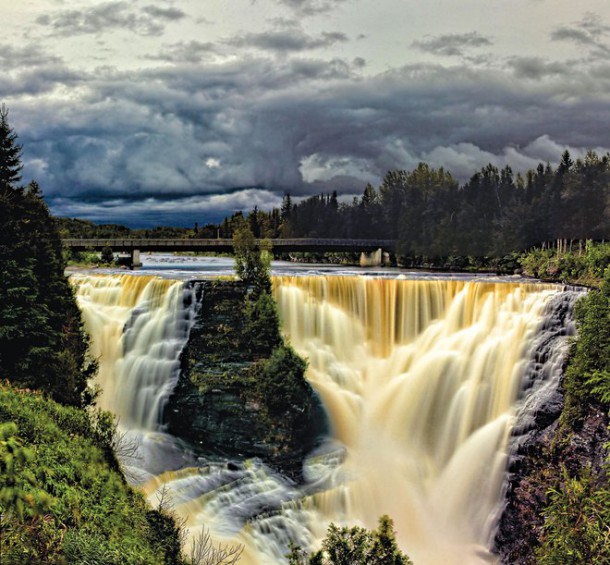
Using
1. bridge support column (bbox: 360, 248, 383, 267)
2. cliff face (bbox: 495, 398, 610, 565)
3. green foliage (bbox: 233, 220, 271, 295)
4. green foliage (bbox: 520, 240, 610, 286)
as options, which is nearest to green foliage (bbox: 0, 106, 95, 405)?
green foliage (bbox: 233, 220, 271, 295)

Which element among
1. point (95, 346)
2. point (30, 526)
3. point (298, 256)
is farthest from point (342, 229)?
point (30, 526)

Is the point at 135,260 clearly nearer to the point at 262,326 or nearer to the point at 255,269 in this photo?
the point at 255,269

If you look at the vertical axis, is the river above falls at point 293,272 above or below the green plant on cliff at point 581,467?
above

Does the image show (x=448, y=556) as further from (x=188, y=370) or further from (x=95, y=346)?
(x=95, y=346)

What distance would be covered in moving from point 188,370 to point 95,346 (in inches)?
272

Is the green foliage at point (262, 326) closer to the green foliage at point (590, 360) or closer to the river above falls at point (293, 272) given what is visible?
the river above falls at point (293, 272)

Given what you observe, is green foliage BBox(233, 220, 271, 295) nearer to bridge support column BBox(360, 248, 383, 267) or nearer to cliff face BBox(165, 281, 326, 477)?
cliff face BBox(165, 281, 326, 477)

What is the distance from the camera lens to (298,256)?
119062 mm

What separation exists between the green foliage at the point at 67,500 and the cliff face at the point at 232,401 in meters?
12.5

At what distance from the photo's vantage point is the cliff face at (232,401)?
1437 inches

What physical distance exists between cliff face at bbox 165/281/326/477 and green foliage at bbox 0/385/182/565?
41.0 ft

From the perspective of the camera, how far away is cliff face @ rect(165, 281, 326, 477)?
3650 centimetres

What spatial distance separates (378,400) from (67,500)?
2271 cm

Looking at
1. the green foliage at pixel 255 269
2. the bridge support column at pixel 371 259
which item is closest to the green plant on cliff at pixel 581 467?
the green foliage at pixel 255 269
